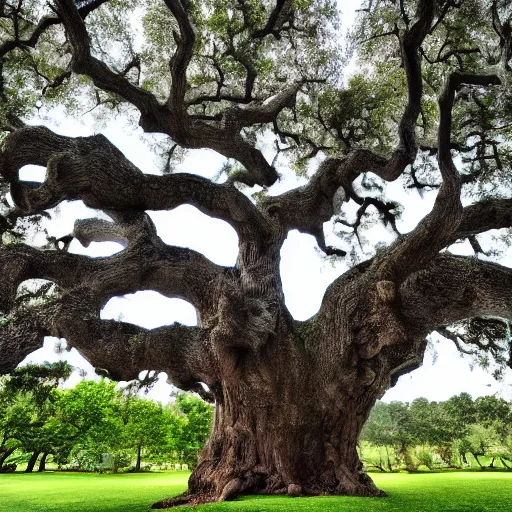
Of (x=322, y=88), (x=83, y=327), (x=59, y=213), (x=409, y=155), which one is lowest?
(x=83, y=327)

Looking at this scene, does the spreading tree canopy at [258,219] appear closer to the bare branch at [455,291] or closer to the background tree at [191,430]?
the bare branch at [455,291]

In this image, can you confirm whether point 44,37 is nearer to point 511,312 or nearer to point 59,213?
point 59,213

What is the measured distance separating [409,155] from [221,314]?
14.9ft

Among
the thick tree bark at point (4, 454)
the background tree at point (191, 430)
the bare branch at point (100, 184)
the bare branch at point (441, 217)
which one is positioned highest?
the bare branch at point (100, 184)

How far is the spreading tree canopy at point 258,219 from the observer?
6047mm

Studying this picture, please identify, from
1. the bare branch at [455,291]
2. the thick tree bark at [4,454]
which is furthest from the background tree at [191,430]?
the bare branch at [455,291]

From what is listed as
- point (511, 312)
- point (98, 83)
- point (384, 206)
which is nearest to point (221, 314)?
point (511, 312)

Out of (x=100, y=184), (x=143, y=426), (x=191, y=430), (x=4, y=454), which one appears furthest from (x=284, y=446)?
(x=191, y=430)

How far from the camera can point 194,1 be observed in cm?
889

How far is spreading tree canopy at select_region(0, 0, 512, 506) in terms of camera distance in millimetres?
6047

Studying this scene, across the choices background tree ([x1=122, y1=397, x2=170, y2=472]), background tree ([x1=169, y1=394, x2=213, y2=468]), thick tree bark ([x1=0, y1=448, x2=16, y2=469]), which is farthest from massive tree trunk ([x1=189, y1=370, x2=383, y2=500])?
background tree ([x1=169, y1=394, x2=213, y2=468])

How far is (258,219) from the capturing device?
7766mm

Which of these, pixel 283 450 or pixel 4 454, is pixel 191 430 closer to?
pixel 4 454

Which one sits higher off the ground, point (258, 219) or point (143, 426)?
point (258, 219)
